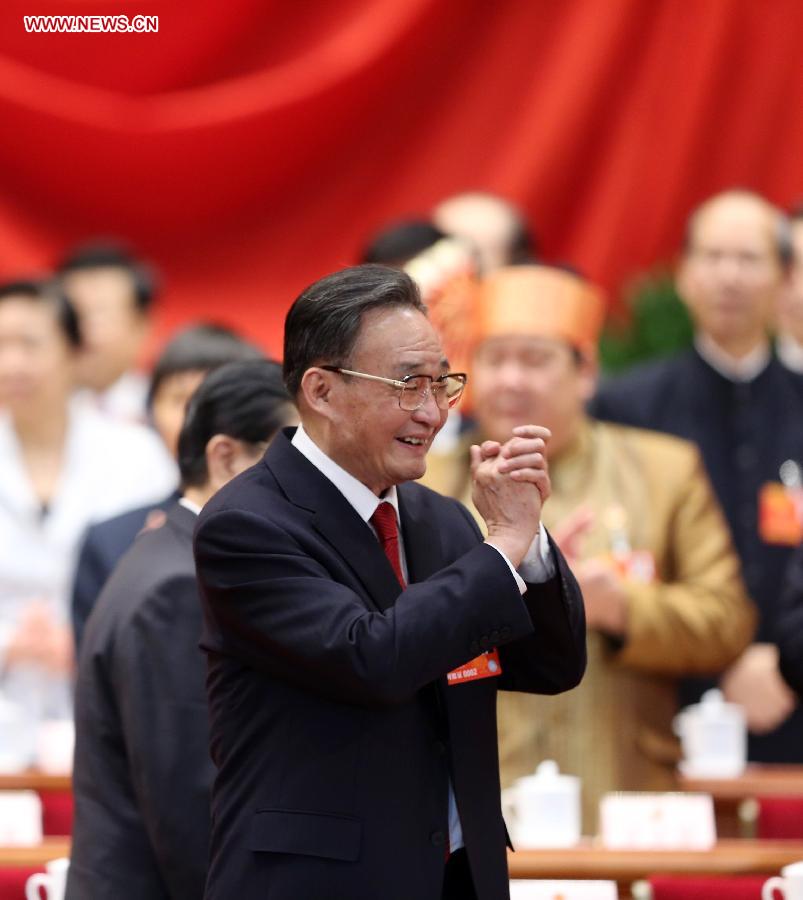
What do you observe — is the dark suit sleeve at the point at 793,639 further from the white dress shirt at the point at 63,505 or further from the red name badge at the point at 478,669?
the white dress shirt at the point at 63,505

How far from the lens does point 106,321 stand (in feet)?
15.5

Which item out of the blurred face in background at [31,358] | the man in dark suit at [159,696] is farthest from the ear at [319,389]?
the blurred face in background at [31,358]

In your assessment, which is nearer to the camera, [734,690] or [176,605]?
[176,605]

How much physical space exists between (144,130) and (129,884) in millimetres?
3658

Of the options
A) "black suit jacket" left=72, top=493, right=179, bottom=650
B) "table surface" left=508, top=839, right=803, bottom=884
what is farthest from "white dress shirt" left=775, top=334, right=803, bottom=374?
"table surface" left=508, top=839, right=803, bottom=884

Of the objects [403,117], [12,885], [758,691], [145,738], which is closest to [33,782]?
[12,885]

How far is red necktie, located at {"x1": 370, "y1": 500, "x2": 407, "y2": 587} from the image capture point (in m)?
1.83

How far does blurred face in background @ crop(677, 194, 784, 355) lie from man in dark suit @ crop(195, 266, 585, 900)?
225 cm

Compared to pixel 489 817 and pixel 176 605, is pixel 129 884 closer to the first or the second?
→ pixel 176 605

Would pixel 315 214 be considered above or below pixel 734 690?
above

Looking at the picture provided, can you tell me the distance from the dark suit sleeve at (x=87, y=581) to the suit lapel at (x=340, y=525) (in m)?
1.33

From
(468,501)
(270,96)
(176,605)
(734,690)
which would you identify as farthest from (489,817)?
(270,96)

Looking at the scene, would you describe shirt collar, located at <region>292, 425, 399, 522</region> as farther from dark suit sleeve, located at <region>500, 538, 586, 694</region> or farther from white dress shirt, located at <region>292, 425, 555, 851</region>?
dark suit sleeve, located at <region>500, 538, 586, 694</region>

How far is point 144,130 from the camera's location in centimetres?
546
